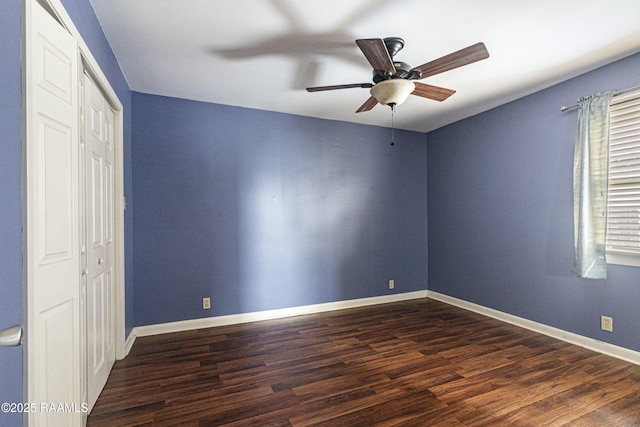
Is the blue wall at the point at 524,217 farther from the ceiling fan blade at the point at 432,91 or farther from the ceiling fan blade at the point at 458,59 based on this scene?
the ceiling fan blade at the point at 458,59

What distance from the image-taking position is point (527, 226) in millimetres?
3219

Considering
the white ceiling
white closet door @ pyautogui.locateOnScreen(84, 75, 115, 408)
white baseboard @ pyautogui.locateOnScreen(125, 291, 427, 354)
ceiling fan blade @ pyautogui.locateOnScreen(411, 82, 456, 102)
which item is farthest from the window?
white closet door @ pyautogui.locateOnScreen(84, 75, 115, 408)

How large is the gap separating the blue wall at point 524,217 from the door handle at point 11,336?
379 centimetres

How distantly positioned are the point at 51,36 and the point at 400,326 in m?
3.50

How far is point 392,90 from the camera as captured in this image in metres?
2.13

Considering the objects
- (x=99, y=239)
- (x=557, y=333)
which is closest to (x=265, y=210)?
(x=99, y=239)

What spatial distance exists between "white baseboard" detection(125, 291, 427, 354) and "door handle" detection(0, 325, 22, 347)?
2.15 metres

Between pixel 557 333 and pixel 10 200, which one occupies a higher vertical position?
pixel 10 200

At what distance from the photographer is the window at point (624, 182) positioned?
240 centimetres

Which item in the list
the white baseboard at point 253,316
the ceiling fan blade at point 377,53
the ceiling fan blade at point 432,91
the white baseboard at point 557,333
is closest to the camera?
the ceiling fan blade at point 377,53

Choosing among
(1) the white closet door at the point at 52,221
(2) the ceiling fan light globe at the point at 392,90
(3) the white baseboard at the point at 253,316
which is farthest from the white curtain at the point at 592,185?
(1) the white closet door at the point at 52,221

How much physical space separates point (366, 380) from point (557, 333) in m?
2.13

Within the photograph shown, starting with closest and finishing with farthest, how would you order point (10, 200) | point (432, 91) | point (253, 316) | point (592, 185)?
point (10, 200) → point (432, 91) → point (592, 185) → point (253, 316)

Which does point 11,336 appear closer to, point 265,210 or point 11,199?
point 11,199
